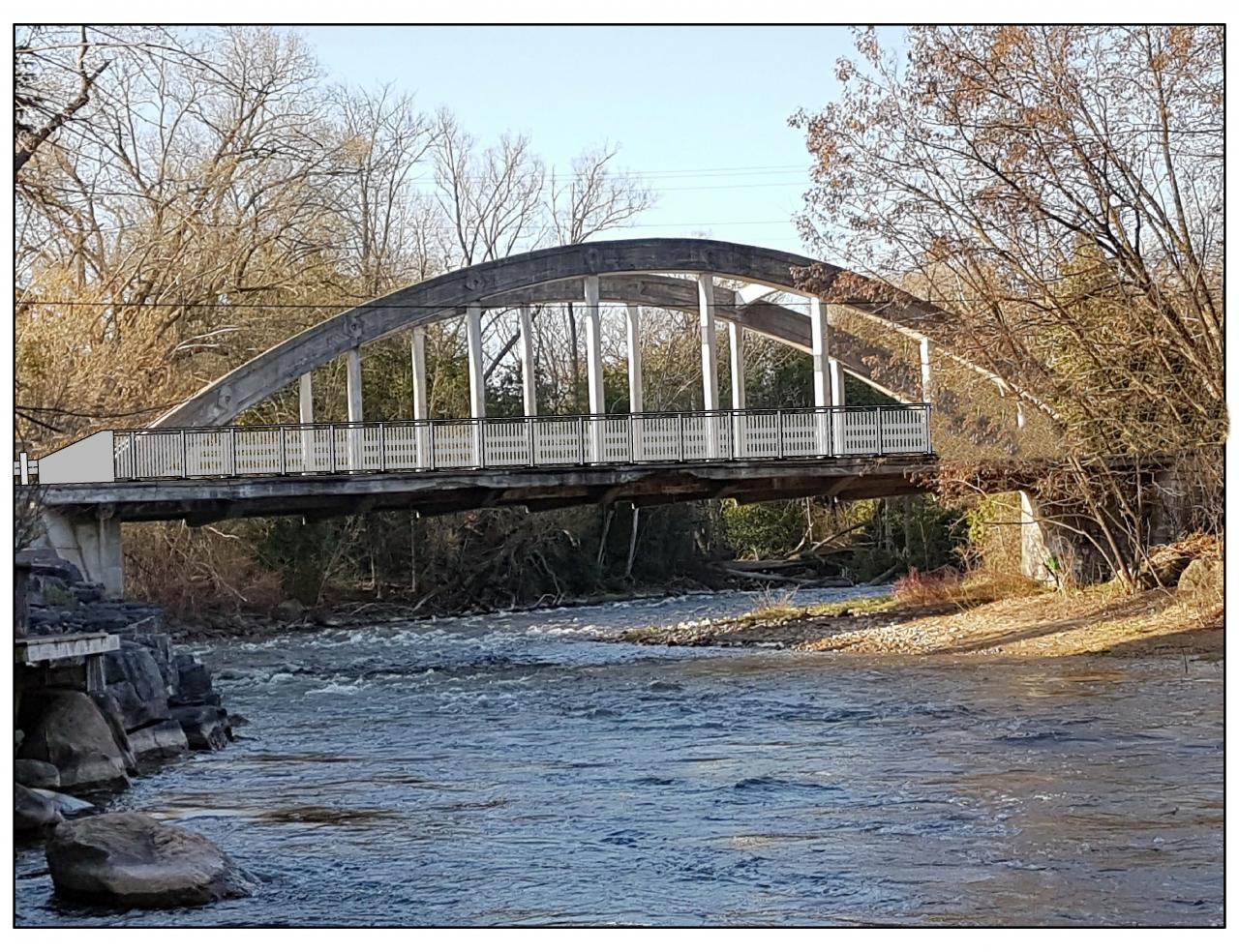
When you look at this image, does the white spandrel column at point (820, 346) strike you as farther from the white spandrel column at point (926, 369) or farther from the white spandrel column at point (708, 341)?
the white spandrel column at point (926, 369)

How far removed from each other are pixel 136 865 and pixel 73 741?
412 centimetres

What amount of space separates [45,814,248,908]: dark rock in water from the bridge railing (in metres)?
15.2

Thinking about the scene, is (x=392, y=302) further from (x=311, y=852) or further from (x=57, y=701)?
(x=311, y=852)

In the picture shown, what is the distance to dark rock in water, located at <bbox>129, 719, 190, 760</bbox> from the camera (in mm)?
13727

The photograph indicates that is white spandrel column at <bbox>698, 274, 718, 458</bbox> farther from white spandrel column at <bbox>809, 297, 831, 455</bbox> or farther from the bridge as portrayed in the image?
white spandrel column at <bbox>809, 297, 831, 455</bbox>

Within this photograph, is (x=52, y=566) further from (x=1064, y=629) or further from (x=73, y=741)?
(x=1064, y=629)

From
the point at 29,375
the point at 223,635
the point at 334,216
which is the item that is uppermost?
the point at 334,216

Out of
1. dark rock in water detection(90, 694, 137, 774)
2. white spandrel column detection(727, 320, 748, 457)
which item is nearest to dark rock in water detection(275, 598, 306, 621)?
white spandrel column detection(727, 320, 748, 457)

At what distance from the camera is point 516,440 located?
984 inches

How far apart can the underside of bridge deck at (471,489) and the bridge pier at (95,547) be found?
0.11 m

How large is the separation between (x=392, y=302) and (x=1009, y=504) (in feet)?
36.0

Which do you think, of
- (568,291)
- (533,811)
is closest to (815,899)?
(533,811)

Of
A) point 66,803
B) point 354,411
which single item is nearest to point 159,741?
point 66,803

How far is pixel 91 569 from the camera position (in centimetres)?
2289
